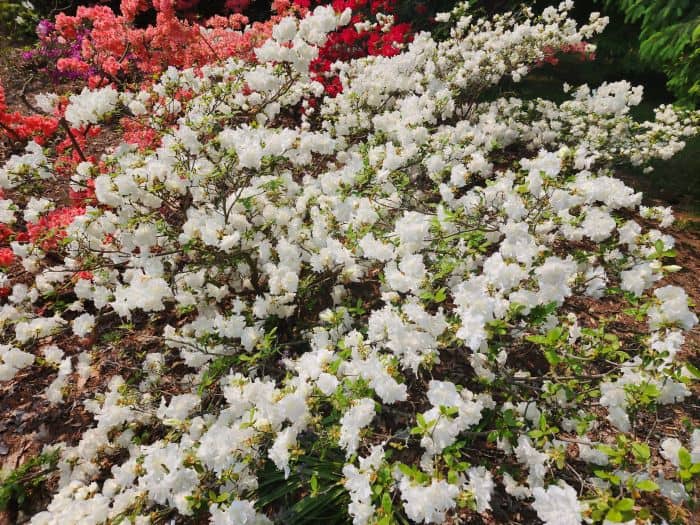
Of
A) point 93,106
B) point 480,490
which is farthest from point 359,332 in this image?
point 93,106

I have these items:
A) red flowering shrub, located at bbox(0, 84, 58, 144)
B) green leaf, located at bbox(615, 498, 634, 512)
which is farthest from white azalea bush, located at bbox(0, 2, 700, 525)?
red flowering shrub, located at bbox(0, 84, 58, 144)

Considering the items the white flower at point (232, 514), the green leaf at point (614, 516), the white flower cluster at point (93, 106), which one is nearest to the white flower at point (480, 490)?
the green leaf at point (614, 516)

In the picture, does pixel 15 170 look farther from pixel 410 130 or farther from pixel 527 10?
pixel 527 10

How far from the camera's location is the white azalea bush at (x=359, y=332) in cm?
172

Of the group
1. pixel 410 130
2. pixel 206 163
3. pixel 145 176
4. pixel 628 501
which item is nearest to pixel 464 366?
pixel 628 501

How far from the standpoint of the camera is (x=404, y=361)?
6.12 ft

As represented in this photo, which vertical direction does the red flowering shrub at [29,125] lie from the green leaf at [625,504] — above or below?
above

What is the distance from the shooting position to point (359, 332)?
2367 millimetres

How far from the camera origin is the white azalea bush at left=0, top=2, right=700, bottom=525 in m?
1.72

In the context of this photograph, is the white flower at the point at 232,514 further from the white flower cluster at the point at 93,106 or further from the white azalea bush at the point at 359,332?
the white flower cluster at the point at 93,106

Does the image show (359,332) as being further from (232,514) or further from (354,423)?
(232,514)

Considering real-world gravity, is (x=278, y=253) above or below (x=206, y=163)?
below

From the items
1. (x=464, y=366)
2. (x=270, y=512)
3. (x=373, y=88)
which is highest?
(x=373, y=88)

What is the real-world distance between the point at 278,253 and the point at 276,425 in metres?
1.16
